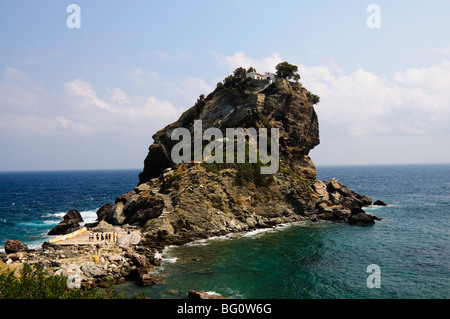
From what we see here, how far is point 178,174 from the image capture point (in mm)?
55344

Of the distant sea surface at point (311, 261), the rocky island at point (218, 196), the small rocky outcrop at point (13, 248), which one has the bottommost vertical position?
the distant sea surface at point (311, 261)

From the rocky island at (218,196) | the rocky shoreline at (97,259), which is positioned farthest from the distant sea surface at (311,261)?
the rocky island at (218,196)

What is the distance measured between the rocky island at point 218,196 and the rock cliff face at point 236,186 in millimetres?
199

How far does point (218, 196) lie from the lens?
5341 cm

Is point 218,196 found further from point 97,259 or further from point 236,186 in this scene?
point 97,259

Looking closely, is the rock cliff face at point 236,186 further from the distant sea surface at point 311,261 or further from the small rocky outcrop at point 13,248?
the small rocky outcrop at point 13,248

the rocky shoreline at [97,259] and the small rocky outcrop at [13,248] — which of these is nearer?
the rocky shoreline at [97,259]

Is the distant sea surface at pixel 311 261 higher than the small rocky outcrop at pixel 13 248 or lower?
lower

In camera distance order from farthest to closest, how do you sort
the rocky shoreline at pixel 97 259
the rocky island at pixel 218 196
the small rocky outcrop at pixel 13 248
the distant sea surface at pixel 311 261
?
the small rocky outcrop at pixel 13 248 → the rocky island at pixel 218 196 → the rocky shoreline at pixel 97 259 → the distant sea surface at pixel 311 261

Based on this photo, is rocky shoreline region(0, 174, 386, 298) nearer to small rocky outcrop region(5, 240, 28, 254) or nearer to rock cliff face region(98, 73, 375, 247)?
small rocky outcrop region(5, 240, 28, 254)

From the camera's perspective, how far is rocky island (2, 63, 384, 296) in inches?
1357

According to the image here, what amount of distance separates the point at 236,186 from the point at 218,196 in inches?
251

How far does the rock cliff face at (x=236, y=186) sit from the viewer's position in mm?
49094

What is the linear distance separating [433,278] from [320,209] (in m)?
34.3
